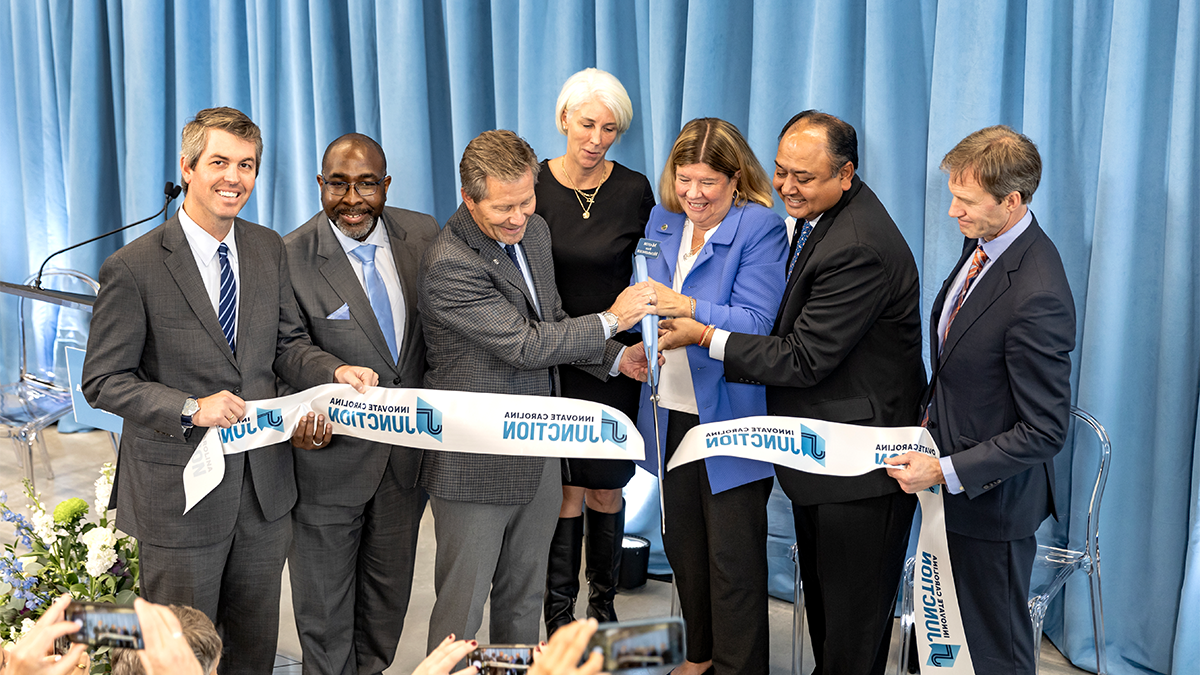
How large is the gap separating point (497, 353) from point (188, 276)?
2.65 ft

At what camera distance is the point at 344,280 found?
9.03ft

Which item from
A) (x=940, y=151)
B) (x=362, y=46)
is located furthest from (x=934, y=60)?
(x=362, y=46)

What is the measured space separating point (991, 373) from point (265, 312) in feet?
6.31

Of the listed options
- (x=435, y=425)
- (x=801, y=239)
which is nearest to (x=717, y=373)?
(x=801, y=239)

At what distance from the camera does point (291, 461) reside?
2.76 metres

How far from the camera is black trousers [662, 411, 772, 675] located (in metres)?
2.83

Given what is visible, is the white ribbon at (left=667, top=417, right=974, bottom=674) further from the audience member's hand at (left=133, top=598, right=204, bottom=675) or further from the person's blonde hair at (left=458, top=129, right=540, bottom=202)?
the audience member's hand at (left=133, top=598, right=204, bottom=675)

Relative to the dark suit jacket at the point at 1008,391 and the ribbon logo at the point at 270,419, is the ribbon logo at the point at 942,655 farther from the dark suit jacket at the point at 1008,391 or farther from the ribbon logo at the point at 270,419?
the ribbon logo at the point at 270,419

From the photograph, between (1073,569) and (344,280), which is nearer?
(344,280)

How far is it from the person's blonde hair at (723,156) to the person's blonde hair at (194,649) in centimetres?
170

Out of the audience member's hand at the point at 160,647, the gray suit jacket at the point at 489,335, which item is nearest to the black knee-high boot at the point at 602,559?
the gray suit jacket at the point at 489,335

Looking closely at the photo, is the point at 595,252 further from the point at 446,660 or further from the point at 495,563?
the point at 446,660

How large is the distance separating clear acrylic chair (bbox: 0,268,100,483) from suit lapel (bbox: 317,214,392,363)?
2.00m

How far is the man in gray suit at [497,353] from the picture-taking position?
2484 mm
